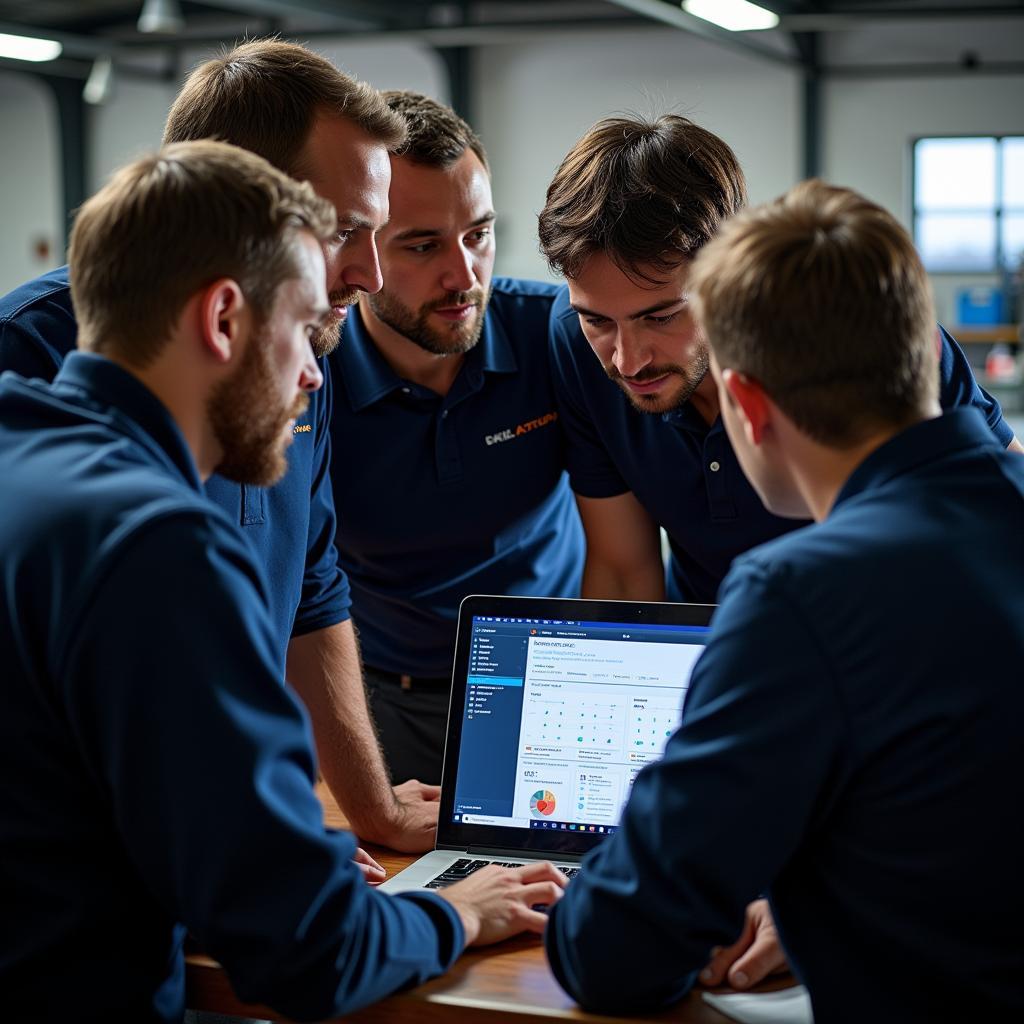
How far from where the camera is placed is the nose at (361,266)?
175 centimetres

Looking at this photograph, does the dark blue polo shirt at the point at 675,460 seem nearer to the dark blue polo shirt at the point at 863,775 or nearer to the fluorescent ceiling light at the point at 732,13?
the dark blue polo shirt at the point at 863,775

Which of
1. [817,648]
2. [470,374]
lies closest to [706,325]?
[817,648]

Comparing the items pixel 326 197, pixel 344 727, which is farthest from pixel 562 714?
pixel 326 197

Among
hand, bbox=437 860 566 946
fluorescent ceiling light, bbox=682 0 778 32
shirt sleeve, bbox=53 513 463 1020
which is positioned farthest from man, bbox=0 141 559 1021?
fluorescent ceiling light, bbox=682 0 778 32

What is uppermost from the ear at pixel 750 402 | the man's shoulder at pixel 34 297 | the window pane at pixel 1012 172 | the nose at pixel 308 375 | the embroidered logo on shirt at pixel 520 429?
the window pane at pixel 1012 172

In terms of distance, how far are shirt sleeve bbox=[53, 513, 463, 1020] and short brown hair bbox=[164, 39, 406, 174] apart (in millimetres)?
799

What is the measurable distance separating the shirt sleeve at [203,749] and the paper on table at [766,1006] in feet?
1.32

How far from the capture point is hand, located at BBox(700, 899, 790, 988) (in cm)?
128

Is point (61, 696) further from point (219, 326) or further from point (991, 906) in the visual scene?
point (991, 906)

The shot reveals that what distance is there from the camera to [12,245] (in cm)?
1257

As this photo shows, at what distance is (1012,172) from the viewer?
33.2 ft

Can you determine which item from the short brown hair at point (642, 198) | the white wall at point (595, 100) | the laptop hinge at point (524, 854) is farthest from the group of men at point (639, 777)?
the white wall at point (595, 100)

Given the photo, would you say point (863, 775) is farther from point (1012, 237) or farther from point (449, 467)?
point (1012, 237)

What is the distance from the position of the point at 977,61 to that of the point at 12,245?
Result: 8.85 meters
